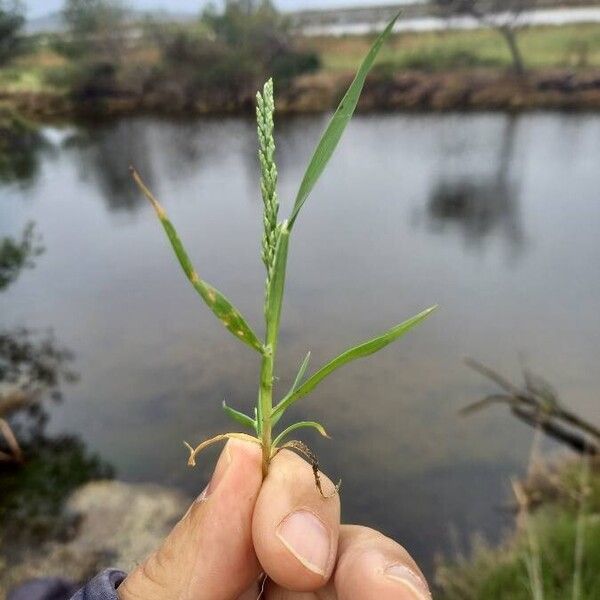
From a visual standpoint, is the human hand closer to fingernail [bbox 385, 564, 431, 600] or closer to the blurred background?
fingernail [bbox 385, 564, 431, 600]

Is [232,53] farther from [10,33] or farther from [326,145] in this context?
[326,145]

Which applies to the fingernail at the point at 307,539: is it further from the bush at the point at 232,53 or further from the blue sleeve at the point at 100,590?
the bush at the point at 232,53

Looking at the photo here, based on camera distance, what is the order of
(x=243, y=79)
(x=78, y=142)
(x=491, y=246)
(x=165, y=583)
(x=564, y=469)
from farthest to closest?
(x=243, y=79) → (x=78, y=142) → (x=491, y=246) → (x=564, y=469) → (x=165, y=583)

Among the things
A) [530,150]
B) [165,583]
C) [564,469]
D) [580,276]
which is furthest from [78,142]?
[165,583]

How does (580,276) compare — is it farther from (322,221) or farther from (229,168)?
(229,168)

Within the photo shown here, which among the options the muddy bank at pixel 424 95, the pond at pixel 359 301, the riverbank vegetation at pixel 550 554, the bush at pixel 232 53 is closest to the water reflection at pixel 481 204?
the pond at pixel 359 301

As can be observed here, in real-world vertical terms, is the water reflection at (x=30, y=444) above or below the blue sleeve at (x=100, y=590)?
below

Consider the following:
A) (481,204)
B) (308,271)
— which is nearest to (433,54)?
(481,204)
